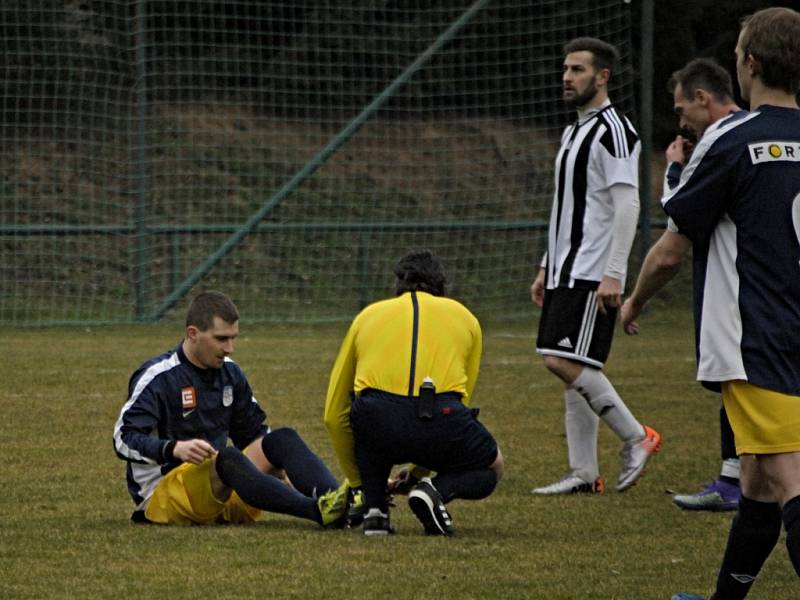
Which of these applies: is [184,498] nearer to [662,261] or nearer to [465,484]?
[465,484]

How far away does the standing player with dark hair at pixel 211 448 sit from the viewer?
637 cm

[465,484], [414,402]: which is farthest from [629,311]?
[465,484]

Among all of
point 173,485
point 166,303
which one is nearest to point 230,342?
point 173,485

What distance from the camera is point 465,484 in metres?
6.44

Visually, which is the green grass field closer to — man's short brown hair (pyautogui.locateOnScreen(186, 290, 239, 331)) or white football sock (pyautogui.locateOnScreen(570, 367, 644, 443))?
white football sock (pyautogui.locateOnScreen(570, 367, 644, 443))

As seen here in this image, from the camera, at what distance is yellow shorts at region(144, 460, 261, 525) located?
6.46 meters

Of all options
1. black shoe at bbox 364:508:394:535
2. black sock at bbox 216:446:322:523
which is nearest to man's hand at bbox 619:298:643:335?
black shoe at bbox 364:508:394:535

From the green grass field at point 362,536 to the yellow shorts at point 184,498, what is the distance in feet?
0.38

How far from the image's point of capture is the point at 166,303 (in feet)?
53.7

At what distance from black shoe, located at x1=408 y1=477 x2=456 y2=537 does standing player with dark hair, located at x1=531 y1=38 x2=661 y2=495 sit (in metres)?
1.46

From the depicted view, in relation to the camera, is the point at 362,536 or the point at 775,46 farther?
the point at 362,536

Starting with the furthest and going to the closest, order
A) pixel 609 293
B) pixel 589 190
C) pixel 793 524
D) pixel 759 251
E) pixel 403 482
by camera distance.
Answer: pixel 589 190 → pixel 609 293 → pixel 403 482 → pixel 759 251 → pixel 793 524

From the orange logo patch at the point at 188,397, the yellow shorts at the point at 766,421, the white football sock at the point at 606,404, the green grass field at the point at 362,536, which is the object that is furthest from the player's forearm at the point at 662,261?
the white football sock at the point at 606,404

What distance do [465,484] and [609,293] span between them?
4.57 ft
